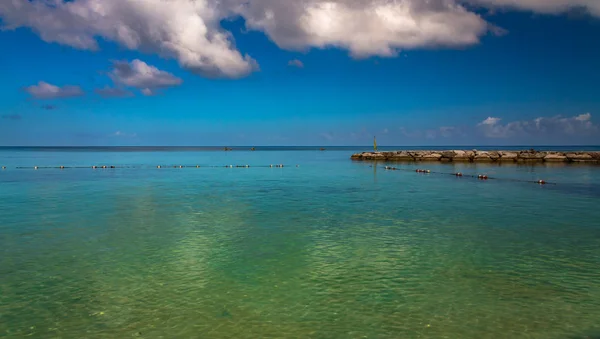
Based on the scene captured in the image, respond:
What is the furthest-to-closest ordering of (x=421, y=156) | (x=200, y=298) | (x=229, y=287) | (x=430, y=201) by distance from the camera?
(x=421, y=156)
(x=430, y=201)
(x=229, y=287)
(x=200, y=298)

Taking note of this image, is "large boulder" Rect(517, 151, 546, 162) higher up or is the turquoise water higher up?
"large boulder" Rect(517, 151, 546, 162)

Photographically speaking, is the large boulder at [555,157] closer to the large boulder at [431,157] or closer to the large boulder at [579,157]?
the large boulder at [579,157]

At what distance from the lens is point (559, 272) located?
13.8m

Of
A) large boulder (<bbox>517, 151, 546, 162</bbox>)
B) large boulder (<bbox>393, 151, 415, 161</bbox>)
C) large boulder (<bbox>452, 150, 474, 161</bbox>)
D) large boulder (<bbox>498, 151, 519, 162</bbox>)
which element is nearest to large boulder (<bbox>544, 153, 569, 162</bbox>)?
large boulder (<bbox>517, 151, 546, 162</bbox>)

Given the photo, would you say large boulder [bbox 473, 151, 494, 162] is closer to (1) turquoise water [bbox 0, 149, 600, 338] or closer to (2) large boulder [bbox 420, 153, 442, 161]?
(2) large boulder [bbox 420, 153, 442, 161]

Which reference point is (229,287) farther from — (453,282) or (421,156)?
(421,156)

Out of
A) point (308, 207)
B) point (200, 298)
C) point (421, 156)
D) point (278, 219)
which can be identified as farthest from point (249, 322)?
point (421, 156)

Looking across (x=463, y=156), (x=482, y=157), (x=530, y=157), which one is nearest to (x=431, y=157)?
(x=463, y=156)

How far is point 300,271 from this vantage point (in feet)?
45.8

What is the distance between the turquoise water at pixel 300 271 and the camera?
10008 mm

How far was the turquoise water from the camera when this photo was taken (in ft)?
32.8

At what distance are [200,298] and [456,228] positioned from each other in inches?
550

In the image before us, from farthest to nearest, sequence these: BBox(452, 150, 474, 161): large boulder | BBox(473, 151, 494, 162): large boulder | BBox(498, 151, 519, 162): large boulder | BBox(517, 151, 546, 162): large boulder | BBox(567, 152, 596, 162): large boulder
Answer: BBox(452, 150, 474, 161): large boulder → BBox(473, 151, 494, 162): large boulder → BBox(498, 151, 519, 162): large boulder → BBox(517, 151, 546, 162): large boulder → BBox(567, 152, 596, 162): large boulder

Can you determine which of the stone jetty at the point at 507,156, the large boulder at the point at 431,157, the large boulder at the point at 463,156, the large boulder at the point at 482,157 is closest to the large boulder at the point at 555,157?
the stone jetty at the point at 507,156
